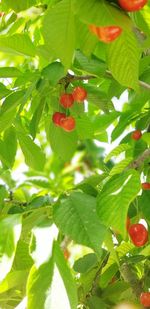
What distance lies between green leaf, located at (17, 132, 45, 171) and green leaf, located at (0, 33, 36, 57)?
0.68m

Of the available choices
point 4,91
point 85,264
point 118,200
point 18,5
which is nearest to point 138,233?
point 85,264

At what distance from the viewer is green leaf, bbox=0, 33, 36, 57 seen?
1.57 meters

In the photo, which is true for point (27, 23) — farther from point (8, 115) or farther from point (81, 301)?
point (81, 301)

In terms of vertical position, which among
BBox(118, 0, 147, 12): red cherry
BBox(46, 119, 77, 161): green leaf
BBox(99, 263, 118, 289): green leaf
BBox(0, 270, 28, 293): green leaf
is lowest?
BBox(99, 263, 118, 289): green leaf

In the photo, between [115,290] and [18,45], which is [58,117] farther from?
[115,290]

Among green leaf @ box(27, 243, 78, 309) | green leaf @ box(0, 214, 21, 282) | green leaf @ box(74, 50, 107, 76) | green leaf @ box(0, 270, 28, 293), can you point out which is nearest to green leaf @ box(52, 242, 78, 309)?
green leaf @ box(27, 243, 78, 309)

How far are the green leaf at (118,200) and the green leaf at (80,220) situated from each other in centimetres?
3

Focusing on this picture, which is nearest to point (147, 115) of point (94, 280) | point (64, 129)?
point (64, 129)

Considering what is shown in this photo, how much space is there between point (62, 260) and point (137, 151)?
0.88 meters

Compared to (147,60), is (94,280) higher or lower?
lower

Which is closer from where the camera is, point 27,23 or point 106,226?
point 106,226

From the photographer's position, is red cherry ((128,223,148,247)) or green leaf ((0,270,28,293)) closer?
green leaf ((0,270,28,293))

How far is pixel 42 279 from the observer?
130 cm

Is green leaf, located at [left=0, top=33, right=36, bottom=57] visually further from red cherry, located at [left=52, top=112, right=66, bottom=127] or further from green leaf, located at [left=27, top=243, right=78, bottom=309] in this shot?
green leaf, located at [left=27, top=243, right=78, bottom=309]
